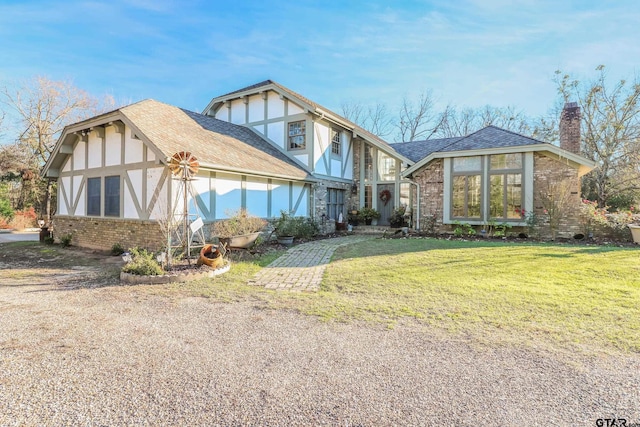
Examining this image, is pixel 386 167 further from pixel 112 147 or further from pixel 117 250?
pixel 117 250

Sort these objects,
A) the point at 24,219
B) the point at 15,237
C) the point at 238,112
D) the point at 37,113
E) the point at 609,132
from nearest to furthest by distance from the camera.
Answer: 1. the point at 15,237
2. the point at 238,112
3. the point at 24,219
4. the point at 609,132
5. the point at 37,113

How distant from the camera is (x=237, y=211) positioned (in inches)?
418

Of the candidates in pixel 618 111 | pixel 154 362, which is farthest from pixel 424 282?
pixel 618 111

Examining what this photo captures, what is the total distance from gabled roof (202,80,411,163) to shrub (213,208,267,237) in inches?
253

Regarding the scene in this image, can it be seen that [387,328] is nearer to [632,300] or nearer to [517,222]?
[632,300]

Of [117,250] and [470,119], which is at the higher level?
[470,119]

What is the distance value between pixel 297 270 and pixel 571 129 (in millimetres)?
12822

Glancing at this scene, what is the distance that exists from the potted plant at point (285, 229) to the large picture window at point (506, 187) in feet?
25.5

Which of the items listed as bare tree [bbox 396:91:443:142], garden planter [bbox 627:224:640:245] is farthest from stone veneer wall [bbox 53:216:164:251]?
bare tree [bbox 396:91:443:142]

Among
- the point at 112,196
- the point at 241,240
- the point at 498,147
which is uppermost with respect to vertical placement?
the point at 498,147

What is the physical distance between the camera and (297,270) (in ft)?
24.4

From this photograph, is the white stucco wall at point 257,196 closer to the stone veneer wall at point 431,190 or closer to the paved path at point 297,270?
the paved path at point 297,270

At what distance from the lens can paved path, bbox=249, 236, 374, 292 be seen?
618 centimetres

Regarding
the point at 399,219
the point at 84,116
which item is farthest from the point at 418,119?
the point at 84,116
